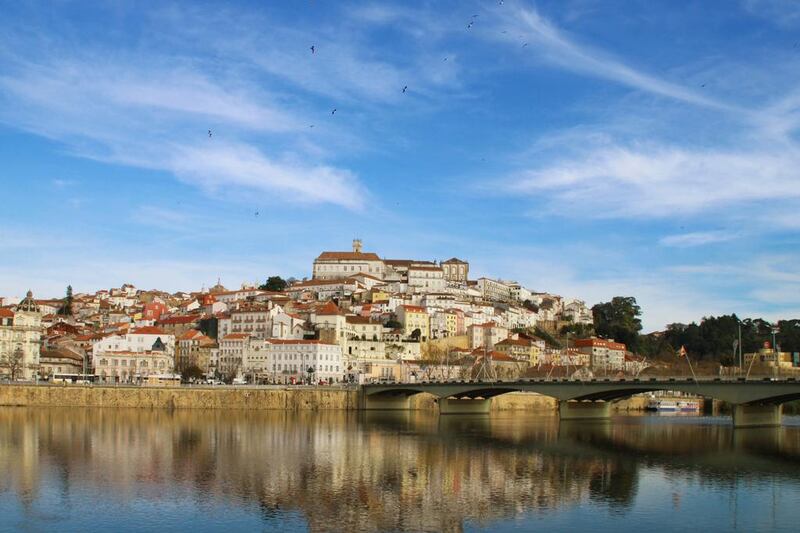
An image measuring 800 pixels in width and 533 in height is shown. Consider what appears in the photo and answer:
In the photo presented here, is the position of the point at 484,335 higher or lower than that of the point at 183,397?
higher

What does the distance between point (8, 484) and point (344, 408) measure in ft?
157

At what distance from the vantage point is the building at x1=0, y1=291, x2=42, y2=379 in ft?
253

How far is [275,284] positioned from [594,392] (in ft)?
298

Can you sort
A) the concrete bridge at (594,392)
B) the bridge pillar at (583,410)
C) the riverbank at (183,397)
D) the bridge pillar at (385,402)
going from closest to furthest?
the concrete bridge at (594,392) < the riverbank at (183,397) < the bridge pillar at (583,410) < the bridge pillar at (385,402)

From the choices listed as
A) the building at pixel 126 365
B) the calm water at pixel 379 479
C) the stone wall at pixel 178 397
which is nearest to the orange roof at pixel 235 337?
the building at pixel 126 365

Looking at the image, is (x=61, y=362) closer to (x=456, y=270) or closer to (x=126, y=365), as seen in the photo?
(x=126, y=365)

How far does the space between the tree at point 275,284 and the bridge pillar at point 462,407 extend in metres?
73.0

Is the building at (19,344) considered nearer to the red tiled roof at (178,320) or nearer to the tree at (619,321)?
the red tiled roof at (178,320)

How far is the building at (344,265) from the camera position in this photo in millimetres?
144125

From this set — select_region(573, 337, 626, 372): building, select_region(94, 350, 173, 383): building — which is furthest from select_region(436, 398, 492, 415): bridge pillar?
select_region(573, 337, 626, 372): building

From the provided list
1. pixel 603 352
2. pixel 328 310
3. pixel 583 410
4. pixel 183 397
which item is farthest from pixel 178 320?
pixel 583 410

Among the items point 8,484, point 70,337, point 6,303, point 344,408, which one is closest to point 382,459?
point 8,484

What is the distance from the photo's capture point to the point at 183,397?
68500mm

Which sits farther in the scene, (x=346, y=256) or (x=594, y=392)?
(x=346, y=256)
